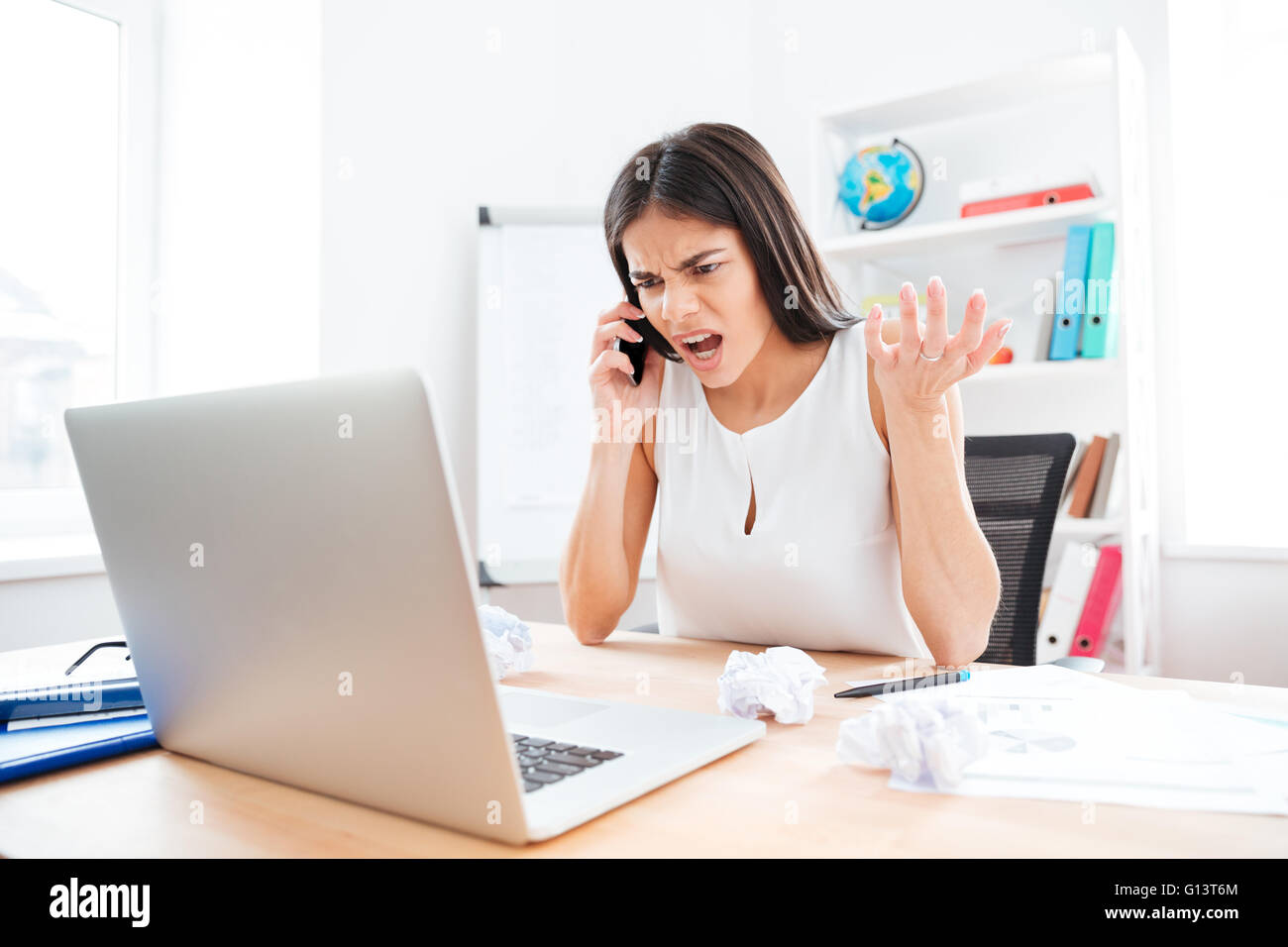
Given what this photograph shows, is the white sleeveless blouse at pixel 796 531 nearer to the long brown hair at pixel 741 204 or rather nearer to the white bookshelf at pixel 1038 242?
the long brown hair at pixel 741 204

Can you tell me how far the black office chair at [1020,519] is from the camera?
137 cm

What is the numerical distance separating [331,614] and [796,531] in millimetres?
823

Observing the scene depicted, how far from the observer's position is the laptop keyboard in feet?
1.86

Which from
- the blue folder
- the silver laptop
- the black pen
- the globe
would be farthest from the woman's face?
the globe

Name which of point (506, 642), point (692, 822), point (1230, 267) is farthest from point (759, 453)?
point (1230, 267)

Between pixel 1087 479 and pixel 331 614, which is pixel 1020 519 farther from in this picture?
pixel 331 614

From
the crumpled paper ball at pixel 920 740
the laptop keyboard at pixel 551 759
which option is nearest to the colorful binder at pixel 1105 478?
the crumpled paper ball at pixel 920 740

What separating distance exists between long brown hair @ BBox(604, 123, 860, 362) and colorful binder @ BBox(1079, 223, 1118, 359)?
38.7 inches

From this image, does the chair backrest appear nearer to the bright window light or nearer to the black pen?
the black pen

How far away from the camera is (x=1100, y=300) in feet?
6.80

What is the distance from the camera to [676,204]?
124 cm

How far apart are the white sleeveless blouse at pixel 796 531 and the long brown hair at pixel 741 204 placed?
3.2 inches
